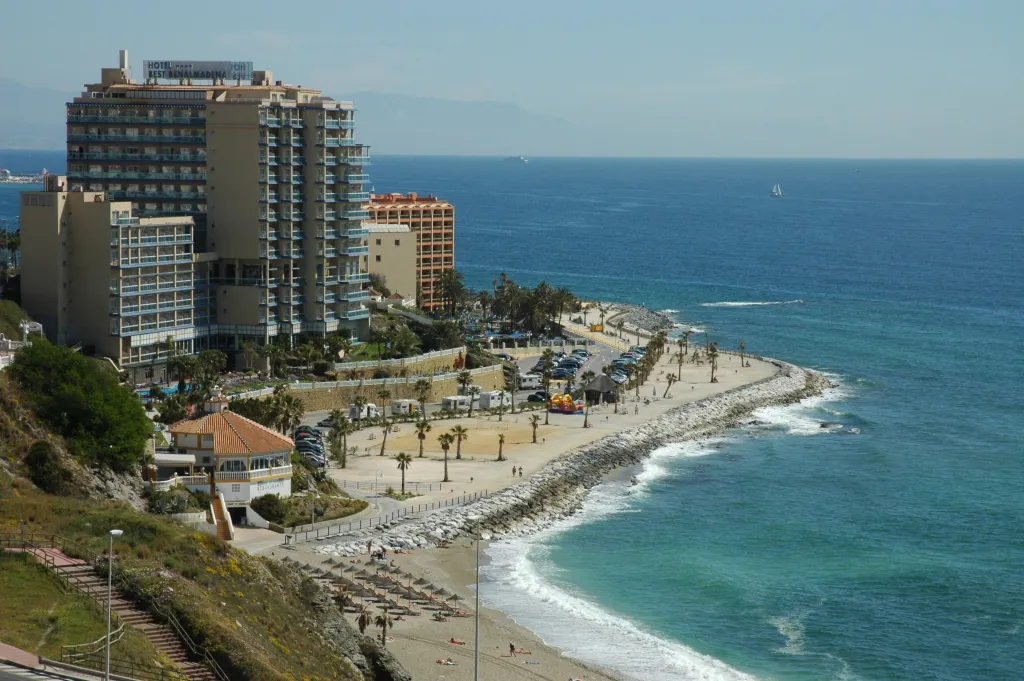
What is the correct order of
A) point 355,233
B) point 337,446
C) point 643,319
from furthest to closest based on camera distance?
point 643,319 < point 355,233 < point 337,446

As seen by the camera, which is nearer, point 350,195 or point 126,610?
point 126,610

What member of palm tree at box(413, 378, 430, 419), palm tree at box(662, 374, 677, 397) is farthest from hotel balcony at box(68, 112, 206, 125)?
palm tree at box(662, 374, 677, 397)

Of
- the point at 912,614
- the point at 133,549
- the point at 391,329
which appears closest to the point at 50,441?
the point at 133,549

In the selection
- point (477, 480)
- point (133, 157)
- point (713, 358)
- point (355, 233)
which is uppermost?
point (133, 157)

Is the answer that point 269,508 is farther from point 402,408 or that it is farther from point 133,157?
point 133,157

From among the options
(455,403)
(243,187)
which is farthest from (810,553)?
(243,187)

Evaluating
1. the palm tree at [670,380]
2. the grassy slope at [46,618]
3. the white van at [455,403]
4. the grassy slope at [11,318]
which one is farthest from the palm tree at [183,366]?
the grassy slope at [46,618]
